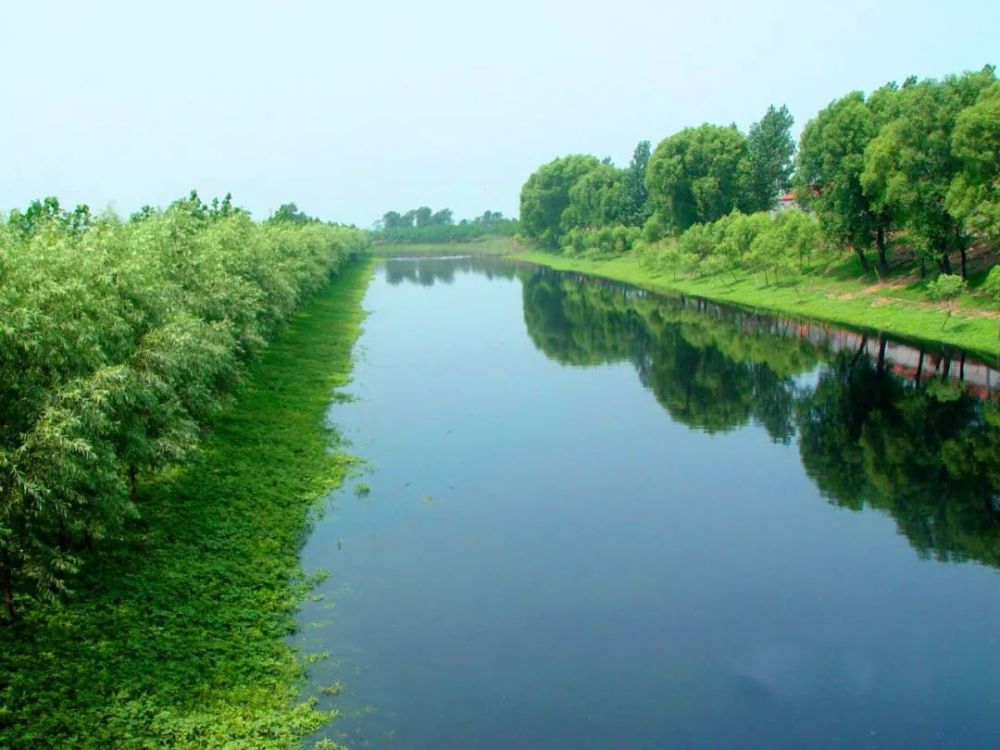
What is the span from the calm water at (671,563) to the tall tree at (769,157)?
55.3m

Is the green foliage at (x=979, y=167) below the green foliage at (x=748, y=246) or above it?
above

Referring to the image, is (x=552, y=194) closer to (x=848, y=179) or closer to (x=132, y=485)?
(x=848, y=179)

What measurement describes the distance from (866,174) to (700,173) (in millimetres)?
40922

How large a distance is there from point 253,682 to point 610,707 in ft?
20.1

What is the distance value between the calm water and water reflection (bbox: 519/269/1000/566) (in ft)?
0.49

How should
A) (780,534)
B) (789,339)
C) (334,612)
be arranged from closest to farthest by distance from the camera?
(334,612) → (780,534) → (789,339)

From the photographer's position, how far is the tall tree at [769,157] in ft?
299

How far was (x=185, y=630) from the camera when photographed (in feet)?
51.2

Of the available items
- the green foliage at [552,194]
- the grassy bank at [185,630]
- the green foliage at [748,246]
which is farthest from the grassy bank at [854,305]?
the green foliage at [552,194]

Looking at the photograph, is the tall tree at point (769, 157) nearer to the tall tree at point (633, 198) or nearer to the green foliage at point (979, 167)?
the tall tree at point (633, 198)

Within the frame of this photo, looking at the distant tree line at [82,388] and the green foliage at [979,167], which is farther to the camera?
the green foliage at [979,167]

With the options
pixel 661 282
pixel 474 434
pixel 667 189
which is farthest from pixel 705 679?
pixel 667 189

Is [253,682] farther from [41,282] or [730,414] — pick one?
[730,414]

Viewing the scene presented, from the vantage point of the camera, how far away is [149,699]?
13391 mm
